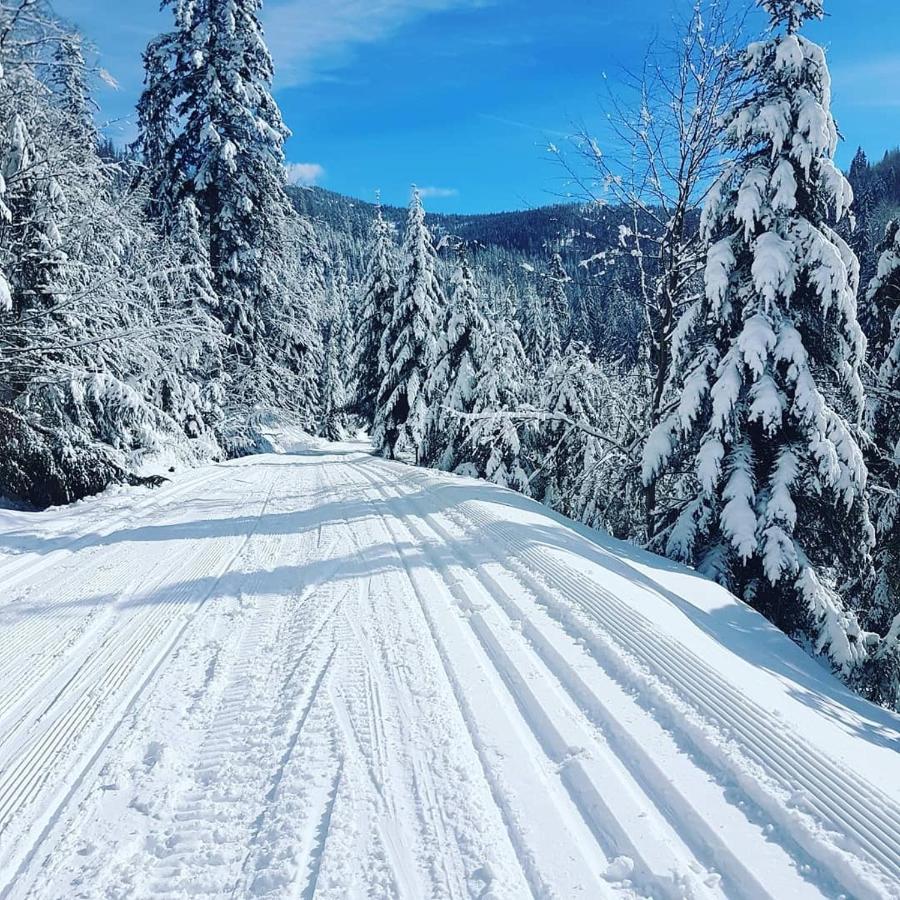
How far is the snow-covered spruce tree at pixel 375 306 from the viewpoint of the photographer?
2494 cm

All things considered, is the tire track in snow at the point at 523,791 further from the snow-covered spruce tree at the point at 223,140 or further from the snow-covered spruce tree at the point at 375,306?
the snow-covered spruce tree at the point at 375,306

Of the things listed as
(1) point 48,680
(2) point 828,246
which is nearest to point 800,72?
(2) point 828,246

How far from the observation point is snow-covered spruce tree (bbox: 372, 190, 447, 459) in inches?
869

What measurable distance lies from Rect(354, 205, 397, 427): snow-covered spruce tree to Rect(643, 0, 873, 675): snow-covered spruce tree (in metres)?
18.2

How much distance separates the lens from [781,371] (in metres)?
6.92

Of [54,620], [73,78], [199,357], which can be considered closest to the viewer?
[54,620]

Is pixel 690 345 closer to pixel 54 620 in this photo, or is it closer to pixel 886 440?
pixel 886 440

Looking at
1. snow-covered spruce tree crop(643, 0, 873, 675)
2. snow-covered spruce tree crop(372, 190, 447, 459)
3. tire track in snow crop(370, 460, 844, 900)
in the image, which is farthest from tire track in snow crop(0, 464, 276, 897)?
snow-covered spruce tree crop(372, 190, 447, 459)

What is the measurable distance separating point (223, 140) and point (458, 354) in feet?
31.7

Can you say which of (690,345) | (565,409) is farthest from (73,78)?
(565,409)

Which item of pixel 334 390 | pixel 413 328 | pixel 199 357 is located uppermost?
pixel 413 328

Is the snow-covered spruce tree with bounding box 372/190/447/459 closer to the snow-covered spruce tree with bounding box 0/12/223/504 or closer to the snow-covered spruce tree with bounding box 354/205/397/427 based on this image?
the snow-covered spruce tree with bounding box 354/205/397/427

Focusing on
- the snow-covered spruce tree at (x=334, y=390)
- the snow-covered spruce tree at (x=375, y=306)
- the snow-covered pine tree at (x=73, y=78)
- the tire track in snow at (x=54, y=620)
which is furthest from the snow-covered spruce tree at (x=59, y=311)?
the snow-covered spruce tree at (x=334, y=390)

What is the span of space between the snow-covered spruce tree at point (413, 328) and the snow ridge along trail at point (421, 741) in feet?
55.2
